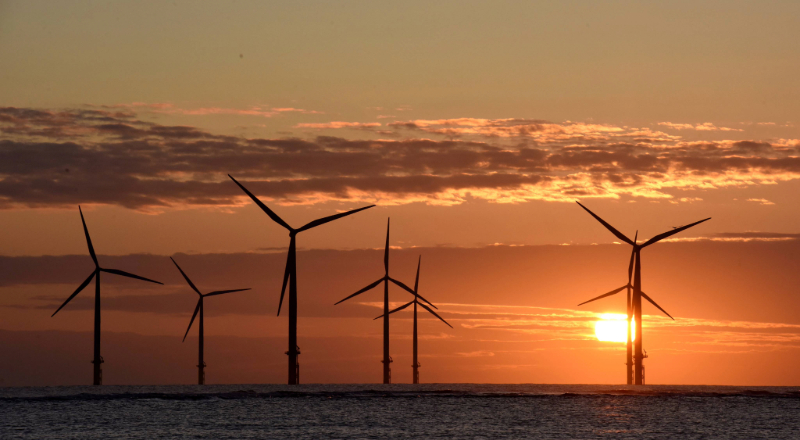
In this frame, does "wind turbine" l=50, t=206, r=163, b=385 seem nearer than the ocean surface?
No

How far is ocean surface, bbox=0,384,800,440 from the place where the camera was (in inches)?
3246


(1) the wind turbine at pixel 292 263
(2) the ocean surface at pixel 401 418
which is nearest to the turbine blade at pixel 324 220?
(1) the wind turbine at pixel 292 263

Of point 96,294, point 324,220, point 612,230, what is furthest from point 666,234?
point 96,294

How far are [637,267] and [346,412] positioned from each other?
62.5m

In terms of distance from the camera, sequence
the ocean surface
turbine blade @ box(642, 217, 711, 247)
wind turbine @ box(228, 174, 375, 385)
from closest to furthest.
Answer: the ocean surface, wind turbine @ box(228, 174, 375, 385), turbine blade @ box(642, 217, 711, 247)

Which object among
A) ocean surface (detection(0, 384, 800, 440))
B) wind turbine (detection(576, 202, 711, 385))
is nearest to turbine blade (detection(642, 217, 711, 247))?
wind turbine (detection(576, 202, 711, 385))

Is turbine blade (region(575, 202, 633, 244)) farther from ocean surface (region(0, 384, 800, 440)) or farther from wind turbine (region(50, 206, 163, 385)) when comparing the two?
wind turbine (region(50, 206, 163, 385))

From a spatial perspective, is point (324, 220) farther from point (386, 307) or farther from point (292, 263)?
point (386, 307)

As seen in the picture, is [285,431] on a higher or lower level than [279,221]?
lower

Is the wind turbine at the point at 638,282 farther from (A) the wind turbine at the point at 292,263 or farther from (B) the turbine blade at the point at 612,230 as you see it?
(A) the wind turbine at the point at 292,263

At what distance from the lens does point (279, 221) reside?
424 ft

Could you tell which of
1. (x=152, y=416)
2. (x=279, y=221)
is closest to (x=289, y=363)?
(x=279, y=221)

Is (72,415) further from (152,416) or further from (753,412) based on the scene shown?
(753,412)

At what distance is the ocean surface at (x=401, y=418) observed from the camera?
8244 cm
